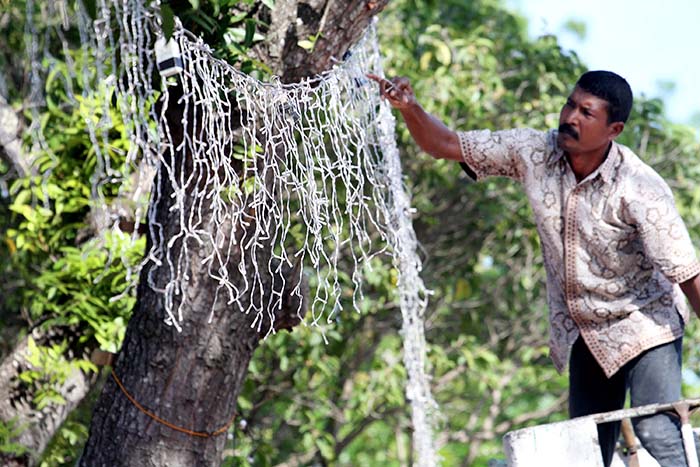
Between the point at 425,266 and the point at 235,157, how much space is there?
3.48 m

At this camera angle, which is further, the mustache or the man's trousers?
the mustache

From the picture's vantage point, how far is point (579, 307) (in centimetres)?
350

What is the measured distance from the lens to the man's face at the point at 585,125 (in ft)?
11.2

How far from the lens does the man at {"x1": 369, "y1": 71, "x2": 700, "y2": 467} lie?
3344 millimetres

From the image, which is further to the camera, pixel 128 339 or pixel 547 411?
pixel 547 411

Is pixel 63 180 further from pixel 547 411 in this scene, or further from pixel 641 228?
pixel 547 411

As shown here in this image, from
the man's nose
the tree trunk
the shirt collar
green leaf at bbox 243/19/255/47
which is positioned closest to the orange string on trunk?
the tree trunk

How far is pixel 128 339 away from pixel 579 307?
4.59ft

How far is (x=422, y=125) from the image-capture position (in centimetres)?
374

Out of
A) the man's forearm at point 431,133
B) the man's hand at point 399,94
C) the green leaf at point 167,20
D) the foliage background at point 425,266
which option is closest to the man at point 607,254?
the man's forearm at point 431,133

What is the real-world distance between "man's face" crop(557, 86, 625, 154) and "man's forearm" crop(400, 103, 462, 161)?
40 cm

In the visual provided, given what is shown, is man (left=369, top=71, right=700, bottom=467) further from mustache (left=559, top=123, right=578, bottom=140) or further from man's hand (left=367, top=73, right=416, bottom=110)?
man's hand (left=367, top=73, right=416, bottom=110)

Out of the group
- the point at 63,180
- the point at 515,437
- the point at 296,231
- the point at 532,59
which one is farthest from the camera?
the point at 532,59

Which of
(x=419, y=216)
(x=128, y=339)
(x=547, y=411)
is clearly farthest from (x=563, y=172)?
(x=547, y=411)
